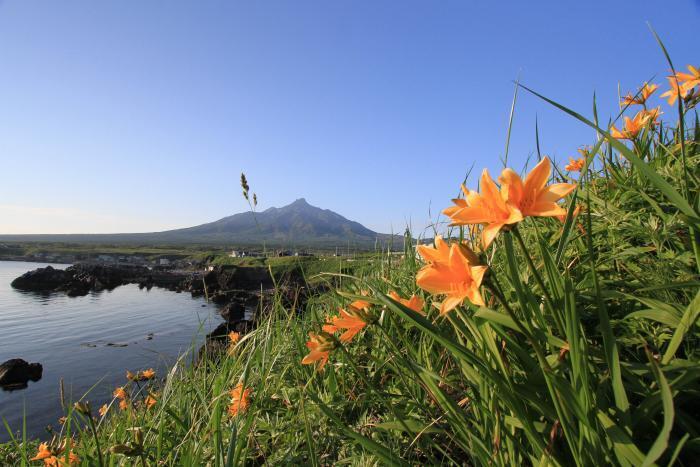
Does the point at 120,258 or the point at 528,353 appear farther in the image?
the point at 120,258

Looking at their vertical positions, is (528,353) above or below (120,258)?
above

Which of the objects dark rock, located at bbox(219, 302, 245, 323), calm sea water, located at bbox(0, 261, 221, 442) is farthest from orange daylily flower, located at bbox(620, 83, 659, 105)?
dark rock, located at bbox(219, 302, 245, 323)

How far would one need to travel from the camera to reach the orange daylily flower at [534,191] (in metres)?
0.71

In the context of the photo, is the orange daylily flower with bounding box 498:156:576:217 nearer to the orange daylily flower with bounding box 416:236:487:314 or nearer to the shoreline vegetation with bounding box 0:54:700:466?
the shoreline vegetation with bounding box 0:54:700:466

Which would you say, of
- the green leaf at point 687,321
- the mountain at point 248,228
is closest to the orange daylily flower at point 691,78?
the green leaf at point 687,321

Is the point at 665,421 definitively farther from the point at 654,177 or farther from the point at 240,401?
the point at 240,401

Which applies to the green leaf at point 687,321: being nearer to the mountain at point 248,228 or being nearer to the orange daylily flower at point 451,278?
the orange daylily flower at point 451,278

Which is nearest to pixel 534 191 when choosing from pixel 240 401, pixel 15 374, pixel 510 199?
pixel 510 199

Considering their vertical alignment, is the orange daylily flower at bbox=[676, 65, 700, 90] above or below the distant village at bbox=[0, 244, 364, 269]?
above

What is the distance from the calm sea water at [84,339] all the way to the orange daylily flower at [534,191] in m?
5.22

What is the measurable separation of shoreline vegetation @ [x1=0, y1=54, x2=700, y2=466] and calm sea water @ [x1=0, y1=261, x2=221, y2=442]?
411 centimetres

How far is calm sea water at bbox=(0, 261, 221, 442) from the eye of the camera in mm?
10820

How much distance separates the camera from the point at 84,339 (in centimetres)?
1825

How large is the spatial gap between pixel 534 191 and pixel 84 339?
21928mm
